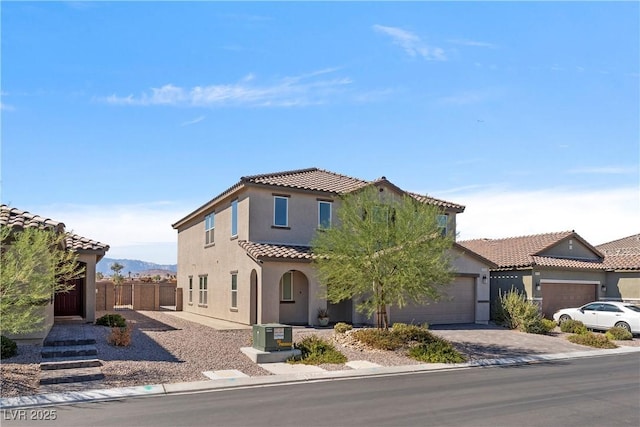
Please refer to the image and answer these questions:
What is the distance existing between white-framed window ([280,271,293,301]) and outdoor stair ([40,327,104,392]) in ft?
32.6

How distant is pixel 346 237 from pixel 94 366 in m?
8.94

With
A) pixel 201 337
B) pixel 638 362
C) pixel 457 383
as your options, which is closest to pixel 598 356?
pixel 638 362

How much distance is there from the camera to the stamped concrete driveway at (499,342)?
19438 millimetres

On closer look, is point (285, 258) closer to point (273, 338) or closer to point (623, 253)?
point (273, 338)

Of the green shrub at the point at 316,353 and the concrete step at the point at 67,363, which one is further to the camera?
the green shrub at the point at 316,353

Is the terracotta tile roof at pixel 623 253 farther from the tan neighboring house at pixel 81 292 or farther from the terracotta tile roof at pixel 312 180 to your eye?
the tan neighboring house at pixel 81 292

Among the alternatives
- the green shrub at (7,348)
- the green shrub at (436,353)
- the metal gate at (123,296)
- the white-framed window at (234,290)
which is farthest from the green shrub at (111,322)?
the metal gate at (123,296)

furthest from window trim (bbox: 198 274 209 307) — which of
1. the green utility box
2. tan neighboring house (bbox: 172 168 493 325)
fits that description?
the green utility box

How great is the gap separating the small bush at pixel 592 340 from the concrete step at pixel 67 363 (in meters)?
17.9

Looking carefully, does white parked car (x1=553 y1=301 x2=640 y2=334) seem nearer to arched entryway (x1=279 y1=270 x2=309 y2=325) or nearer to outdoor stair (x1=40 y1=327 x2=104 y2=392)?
arched entryway (x1=279 y1=270 x2=309 y2=325)

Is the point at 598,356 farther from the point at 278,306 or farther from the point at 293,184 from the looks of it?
the point at 293,184

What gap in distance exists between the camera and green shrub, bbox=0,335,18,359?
48.0ft

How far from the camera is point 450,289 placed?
89.0 ft

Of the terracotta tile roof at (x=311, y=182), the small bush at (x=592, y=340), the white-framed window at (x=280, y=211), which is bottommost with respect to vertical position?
the small bush at (x=592, y=340)
